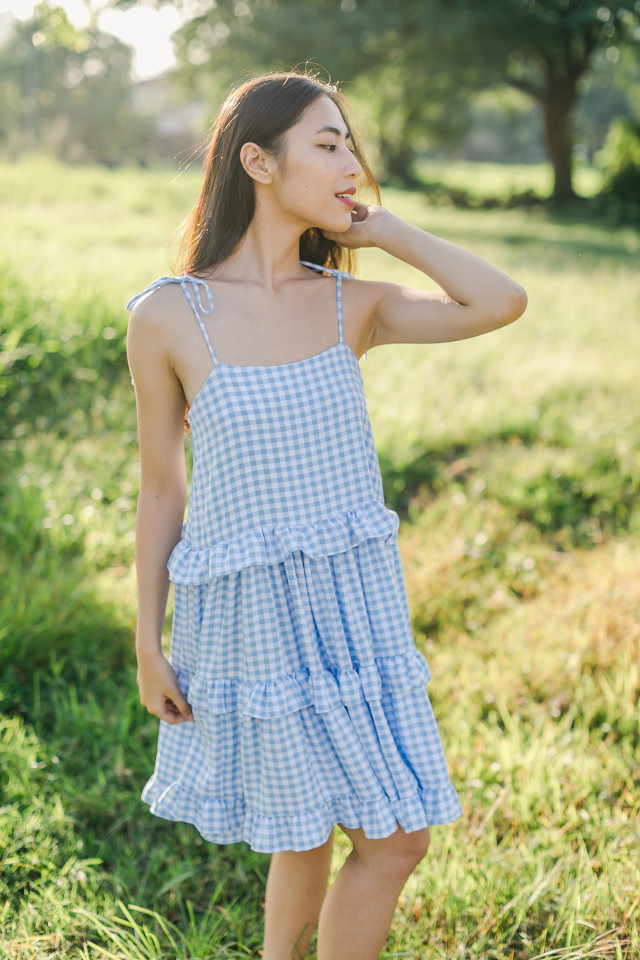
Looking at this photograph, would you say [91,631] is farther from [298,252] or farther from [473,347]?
[473,347]

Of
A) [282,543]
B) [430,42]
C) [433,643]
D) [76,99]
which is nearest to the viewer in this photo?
[282,543]

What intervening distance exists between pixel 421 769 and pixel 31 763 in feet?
4.40

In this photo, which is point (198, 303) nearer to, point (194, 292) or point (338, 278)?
point (194, 292)

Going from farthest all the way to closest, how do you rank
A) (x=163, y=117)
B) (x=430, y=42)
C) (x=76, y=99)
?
(x=163, y=117) → (x=76, y=99) → (x=430, y=42)

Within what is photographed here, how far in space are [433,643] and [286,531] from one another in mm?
1721

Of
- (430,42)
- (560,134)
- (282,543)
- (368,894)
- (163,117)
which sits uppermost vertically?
(163,117)

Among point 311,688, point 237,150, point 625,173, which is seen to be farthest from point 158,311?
point 625,173

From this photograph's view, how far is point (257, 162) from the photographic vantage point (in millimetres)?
1613

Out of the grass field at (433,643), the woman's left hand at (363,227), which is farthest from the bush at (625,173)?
the woman's left hand at (363,227)

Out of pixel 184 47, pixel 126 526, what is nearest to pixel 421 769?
pixel 126 526

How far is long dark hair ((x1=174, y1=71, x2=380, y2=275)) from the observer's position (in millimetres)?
1602

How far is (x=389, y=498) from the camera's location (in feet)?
13.4

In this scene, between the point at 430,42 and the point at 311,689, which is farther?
the point at 430,42

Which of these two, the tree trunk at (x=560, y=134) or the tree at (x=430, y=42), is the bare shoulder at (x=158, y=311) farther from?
the tree trunk at (x=560, y=134)
